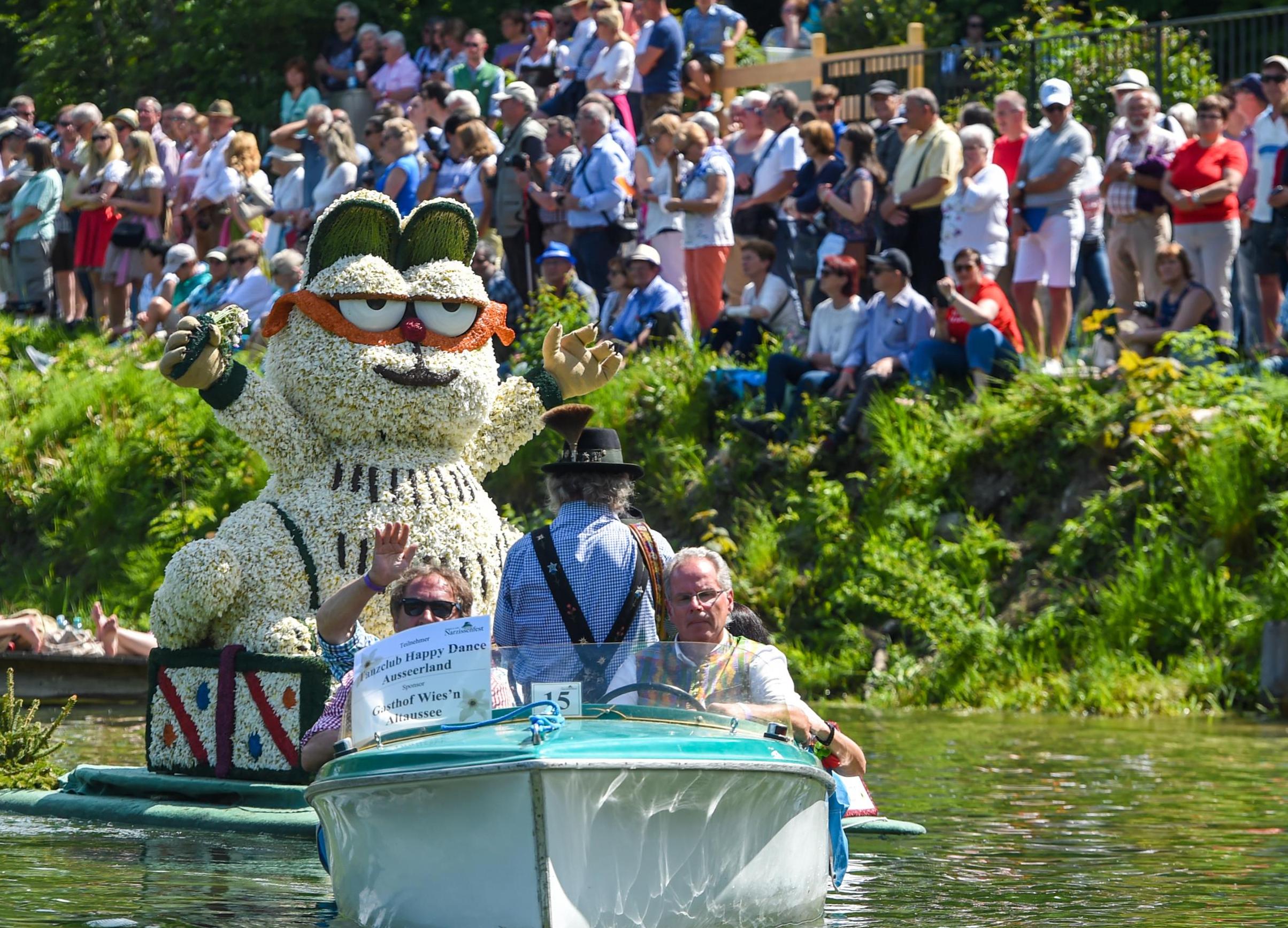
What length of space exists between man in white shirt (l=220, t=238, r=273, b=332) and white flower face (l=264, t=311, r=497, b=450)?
27.3 feet

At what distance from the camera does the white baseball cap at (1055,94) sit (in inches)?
648

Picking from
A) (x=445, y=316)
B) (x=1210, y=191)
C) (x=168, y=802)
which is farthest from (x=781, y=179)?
(x=168, y=802)

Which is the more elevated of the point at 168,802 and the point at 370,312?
the point at 370,312

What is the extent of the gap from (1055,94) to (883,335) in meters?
2.12

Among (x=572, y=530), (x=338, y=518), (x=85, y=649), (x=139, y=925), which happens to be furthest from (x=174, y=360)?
(x=85, y=649)

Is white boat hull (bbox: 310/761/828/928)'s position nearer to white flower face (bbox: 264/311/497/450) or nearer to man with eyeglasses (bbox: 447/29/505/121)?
white flower face (bbox: 264/311/497/450)

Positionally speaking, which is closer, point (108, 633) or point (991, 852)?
point (991, 852)

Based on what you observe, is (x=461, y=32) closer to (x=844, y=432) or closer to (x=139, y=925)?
(x=844, y=432)

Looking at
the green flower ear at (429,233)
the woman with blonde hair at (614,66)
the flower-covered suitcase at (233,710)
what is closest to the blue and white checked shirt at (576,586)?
the flower-covered suitcase at (233,710)

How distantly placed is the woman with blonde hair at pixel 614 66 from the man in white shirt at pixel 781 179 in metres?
2.04

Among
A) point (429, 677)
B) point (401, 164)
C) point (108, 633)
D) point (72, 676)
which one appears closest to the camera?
point (429, 677)

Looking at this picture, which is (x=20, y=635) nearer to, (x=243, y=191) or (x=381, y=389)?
(x=381, y=389)

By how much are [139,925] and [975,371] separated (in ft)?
32.2

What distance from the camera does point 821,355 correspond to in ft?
55.8
